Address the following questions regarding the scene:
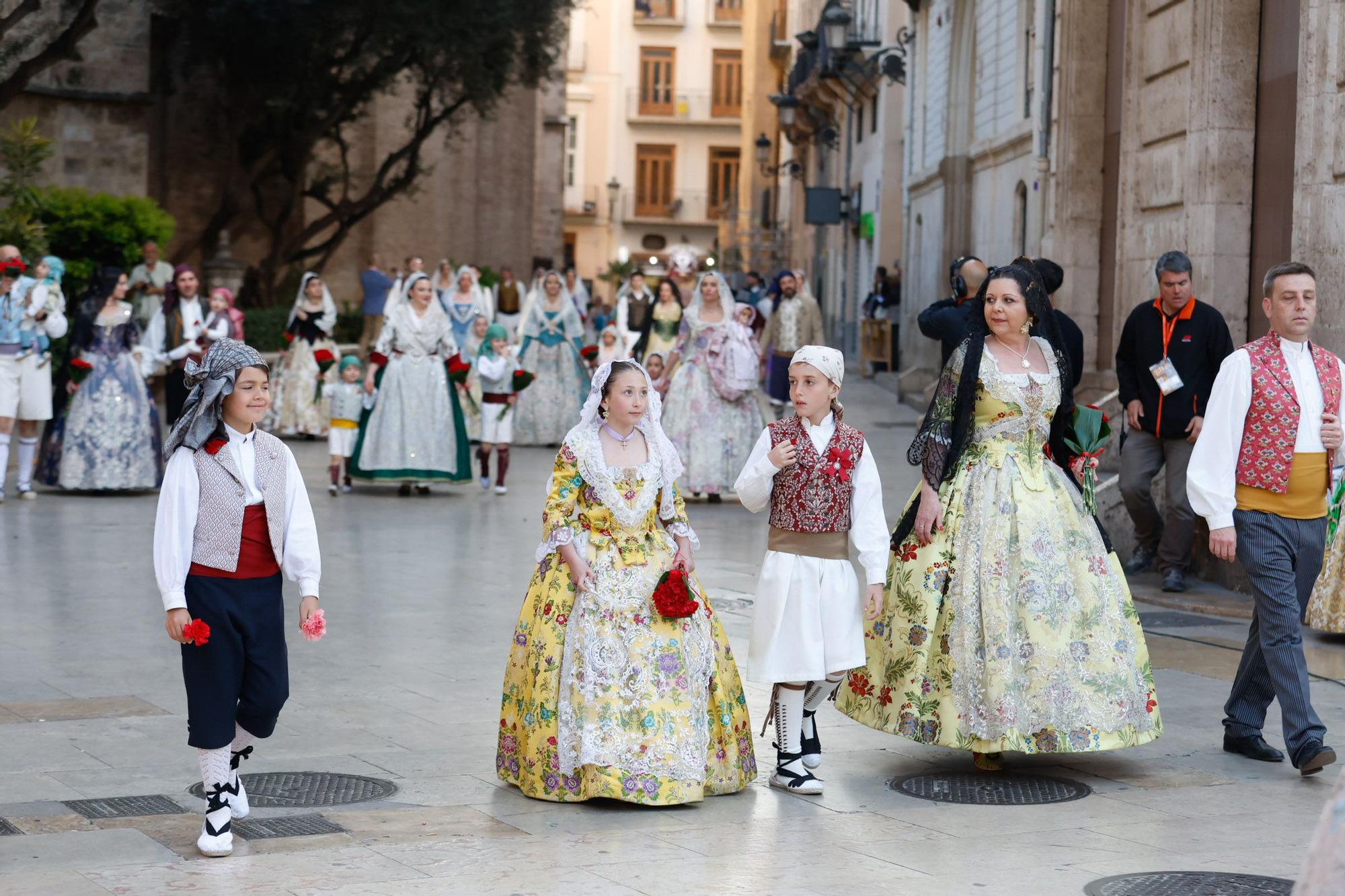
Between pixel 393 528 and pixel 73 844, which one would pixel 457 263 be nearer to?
pixel 393 528

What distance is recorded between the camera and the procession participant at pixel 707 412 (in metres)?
15.9

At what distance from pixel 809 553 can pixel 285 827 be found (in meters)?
1.93

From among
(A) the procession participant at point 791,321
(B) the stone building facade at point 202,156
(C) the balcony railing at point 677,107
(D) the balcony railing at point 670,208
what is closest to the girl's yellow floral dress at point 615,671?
(A) the procession participant at point 791,321

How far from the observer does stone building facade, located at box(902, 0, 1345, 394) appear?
10531mm

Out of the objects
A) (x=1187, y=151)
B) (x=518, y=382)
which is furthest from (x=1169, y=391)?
(x=518, y=382)

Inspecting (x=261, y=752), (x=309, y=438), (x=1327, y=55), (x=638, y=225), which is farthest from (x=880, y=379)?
(x=638, y=225)

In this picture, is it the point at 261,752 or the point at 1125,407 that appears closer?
the point at 261,752

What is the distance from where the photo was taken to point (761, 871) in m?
5.40

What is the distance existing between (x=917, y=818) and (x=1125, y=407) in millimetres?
5552

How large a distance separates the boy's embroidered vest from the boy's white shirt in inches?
60.5

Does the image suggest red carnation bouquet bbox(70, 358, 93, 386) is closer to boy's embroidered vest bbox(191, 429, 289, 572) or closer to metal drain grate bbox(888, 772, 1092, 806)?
boy's embroidered vest bbox(191, 429, 289, 572)

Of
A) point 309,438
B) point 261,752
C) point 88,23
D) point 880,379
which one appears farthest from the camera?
point 880,379

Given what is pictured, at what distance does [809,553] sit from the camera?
648 cm

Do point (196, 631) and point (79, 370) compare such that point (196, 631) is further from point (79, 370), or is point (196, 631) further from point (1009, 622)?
point (79, 370)
